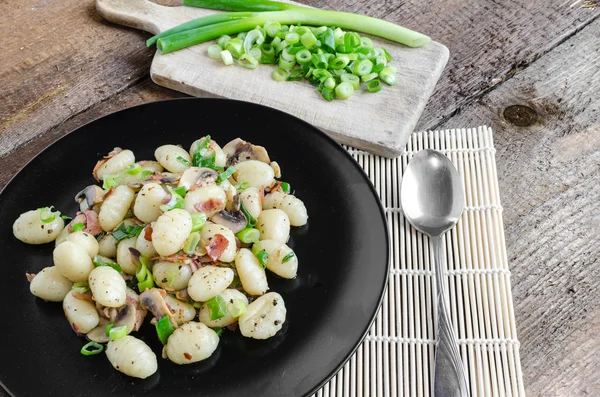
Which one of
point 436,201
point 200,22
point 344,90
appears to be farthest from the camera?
point 200,22

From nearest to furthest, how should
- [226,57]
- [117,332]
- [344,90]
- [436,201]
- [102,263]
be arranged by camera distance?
[117,332] → [102,263] → [436,201] → [344,90] → [226,57]

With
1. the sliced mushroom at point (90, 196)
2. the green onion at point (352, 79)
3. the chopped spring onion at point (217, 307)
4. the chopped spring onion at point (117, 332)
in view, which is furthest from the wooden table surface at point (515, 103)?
the chopped spring onion at point (117, 332)

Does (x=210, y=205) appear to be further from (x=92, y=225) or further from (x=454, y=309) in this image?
(x=454, y=309)

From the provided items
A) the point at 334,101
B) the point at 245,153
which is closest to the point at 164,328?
the point at 245,153

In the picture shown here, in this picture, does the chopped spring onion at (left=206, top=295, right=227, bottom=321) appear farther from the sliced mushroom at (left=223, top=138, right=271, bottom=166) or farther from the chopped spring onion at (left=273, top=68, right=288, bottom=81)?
the chopped spring onion at (left=273, top=68, right=288, bottom=81)

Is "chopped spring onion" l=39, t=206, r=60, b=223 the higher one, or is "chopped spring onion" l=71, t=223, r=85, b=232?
"chopped spring onion" l=71, t=223, r=85, b=232

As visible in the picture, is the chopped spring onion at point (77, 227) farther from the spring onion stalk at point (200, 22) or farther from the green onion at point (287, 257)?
the spring onion stalk at point (200, 22)

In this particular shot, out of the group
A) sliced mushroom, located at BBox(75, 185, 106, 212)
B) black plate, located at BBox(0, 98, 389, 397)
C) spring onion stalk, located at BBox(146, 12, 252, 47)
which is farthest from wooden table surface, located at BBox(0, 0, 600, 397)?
sliced mushroom, located at BBox(75, 185, 106, 212)
